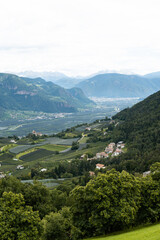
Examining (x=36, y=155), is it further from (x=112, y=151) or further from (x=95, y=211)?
(x=95, y=211)

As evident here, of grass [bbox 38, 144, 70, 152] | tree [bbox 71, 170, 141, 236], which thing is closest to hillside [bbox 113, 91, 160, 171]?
grass [bbox 38, 144, 70, 152]

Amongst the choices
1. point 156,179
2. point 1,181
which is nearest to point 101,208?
point 156,179

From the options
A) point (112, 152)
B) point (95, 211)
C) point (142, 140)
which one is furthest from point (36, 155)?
point (95, 211)

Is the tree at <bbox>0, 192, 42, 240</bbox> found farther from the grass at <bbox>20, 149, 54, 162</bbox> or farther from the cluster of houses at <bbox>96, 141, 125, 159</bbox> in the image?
the grass at <bbox>20, 149, 54, 162</bbox>

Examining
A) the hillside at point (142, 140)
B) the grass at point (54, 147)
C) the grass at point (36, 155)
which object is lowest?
the grass at point (36, 155)

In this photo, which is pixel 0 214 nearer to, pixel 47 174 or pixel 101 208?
pixel 101 208

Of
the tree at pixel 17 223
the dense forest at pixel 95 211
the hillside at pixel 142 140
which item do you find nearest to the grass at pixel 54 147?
the hillside at pixel 142 140

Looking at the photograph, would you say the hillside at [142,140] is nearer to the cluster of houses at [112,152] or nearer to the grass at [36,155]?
the cluster of houses at [112,152]

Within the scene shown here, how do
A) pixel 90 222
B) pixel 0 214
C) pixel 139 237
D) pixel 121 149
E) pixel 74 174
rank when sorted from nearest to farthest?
pixel 139 237, pixel 0 214, pixel 90 222, pixel 74 174, pixel 121 149
